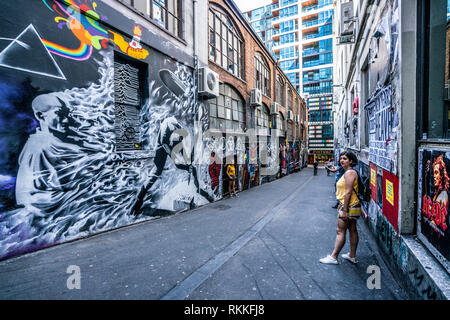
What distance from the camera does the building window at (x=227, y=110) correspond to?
Answer: 8.95 m

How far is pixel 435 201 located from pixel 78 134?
5.51m

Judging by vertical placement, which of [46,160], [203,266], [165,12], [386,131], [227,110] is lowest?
[203,266]

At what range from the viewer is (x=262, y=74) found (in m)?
14.6

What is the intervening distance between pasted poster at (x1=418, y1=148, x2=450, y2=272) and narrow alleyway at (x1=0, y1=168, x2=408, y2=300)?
878mm

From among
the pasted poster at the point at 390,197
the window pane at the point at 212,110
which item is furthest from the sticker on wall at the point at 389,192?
the window pane at the point at 212,110

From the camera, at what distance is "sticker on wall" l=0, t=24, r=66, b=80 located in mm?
3496

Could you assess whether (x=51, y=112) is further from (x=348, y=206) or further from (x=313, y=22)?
(x=313, y=22)

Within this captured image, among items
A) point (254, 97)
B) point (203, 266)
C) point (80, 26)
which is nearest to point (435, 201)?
point (203, 266)

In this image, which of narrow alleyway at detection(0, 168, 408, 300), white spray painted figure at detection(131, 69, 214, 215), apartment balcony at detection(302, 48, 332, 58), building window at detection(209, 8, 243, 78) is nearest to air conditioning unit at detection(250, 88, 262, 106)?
building window at detection(209, 8, 243, 78)

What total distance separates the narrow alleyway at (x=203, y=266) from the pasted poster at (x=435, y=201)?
0.88 m

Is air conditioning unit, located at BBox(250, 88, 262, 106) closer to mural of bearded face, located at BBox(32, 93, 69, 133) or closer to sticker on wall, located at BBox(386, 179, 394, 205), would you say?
sticker on wall, located at BBox(386, 179, 394, 205)
